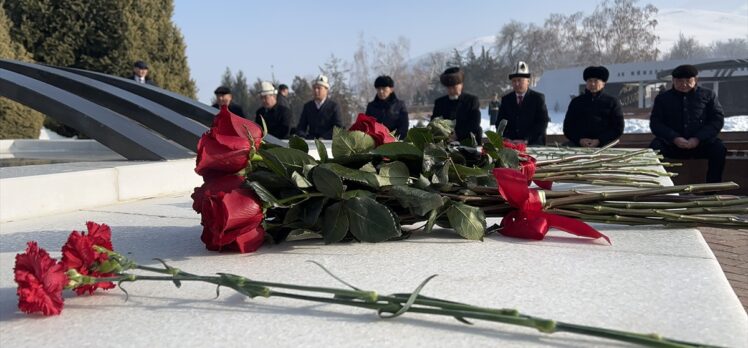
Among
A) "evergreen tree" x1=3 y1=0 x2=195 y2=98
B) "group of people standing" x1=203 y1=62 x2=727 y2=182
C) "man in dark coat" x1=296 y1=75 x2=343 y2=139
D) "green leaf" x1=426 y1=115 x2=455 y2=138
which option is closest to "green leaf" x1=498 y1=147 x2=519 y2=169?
"green leaf" x1=426 y1=115 x2=455 y2=138

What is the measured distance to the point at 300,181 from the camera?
4.68 ft

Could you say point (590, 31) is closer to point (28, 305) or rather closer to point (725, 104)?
point (725, 104)

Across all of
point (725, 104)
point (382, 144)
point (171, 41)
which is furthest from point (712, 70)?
point (382, 144)

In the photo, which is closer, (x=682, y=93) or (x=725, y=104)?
(x=682, y=93)

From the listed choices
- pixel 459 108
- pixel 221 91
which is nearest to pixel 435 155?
pixel 459 108

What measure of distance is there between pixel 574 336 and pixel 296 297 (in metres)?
0.46

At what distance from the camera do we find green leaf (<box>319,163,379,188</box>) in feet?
4.71

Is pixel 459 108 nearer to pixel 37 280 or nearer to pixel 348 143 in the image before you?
pixel 348 143

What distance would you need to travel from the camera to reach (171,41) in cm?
1376

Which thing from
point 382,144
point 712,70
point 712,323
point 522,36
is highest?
point 522,36

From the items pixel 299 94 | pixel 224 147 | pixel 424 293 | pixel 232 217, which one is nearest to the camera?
pixel 424 293

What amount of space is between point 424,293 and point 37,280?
2.12ft

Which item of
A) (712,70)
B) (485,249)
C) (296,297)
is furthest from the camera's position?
(712,70)

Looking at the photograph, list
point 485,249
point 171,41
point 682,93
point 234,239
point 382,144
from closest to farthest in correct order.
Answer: point 234,239 < point 485,249 < point 382,144 < point 682,93 < point 171,41
